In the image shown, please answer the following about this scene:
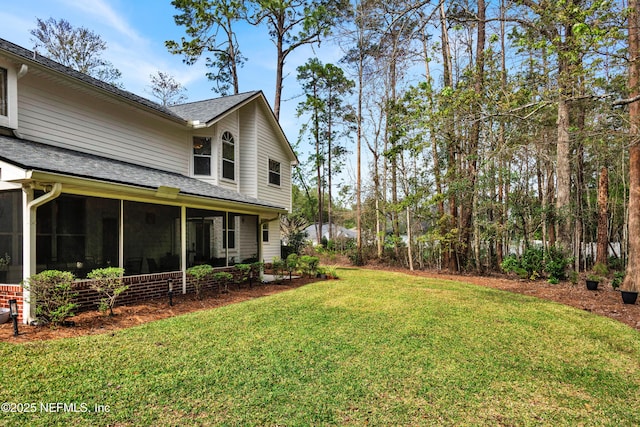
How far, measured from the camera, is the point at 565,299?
8.96 meters

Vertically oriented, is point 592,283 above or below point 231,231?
below

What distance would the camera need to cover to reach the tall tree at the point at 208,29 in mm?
18891

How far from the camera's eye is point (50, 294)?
553cm

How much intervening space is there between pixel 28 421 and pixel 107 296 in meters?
4.03

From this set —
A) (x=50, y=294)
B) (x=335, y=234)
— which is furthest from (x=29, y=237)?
(x=335, y=234)

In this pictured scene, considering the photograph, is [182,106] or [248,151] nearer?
[248,151]

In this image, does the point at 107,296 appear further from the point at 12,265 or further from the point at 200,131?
the point at 200,131

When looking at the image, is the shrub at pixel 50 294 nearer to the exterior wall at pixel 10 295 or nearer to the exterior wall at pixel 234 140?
the exterior wall at pixel 10 295

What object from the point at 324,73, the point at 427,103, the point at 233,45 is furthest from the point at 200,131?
the point at 324,73

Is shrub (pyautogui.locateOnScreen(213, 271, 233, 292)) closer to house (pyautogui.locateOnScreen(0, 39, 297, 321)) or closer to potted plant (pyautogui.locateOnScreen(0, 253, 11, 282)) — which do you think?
house (pyautogui.locateOnScreen(0, 39, 297, 321))

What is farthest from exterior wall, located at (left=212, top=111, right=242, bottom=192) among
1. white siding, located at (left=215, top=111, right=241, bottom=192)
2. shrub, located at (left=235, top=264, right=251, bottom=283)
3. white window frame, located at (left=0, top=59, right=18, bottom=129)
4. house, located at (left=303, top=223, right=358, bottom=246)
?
house, located at (left=303, top=223, right=358, bottom=246)

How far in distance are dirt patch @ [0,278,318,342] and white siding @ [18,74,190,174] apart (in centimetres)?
449

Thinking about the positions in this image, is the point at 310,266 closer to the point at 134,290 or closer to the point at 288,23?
the point at 134,290

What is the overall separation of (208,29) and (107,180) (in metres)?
17.0
